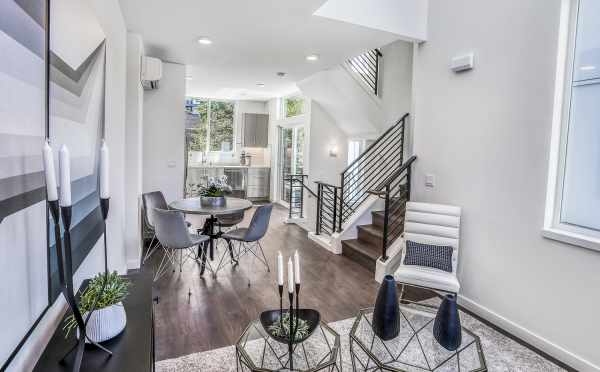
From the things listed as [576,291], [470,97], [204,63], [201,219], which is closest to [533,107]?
[470,97]

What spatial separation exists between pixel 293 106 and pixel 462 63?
5457 mm

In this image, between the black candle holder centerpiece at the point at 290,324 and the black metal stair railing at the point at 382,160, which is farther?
the black metal stair railing at the point at 382,160

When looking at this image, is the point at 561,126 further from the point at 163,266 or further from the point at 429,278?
the point at 163,266

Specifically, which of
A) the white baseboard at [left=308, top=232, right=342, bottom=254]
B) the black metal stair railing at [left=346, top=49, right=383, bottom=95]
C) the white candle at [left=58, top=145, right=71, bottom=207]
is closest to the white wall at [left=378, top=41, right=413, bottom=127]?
the black metal stair railing at [left=346, top=49, right=383, bottom=95]

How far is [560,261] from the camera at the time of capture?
7.68 ft

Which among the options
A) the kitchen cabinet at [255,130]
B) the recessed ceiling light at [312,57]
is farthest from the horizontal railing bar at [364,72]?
the kitchen cabinet at [255,130]

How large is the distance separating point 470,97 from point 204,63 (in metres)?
3.66

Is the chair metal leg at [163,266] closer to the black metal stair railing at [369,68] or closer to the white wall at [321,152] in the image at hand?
the white wall at [321,152]

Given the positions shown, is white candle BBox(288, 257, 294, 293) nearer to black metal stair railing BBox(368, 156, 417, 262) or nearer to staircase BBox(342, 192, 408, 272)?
black metal stair railing BBox(368, 156, 417, 262)

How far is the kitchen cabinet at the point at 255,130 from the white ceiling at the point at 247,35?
353 cm

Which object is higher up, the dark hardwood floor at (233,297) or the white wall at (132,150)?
the white wall at (132,150)

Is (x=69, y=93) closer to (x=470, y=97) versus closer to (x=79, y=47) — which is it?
(x=79, y=47)

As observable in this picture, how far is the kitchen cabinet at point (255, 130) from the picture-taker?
919 cm

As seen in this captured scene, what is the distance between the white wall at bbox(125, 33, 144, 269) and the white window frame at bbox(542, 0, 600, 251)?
3.75 metres
